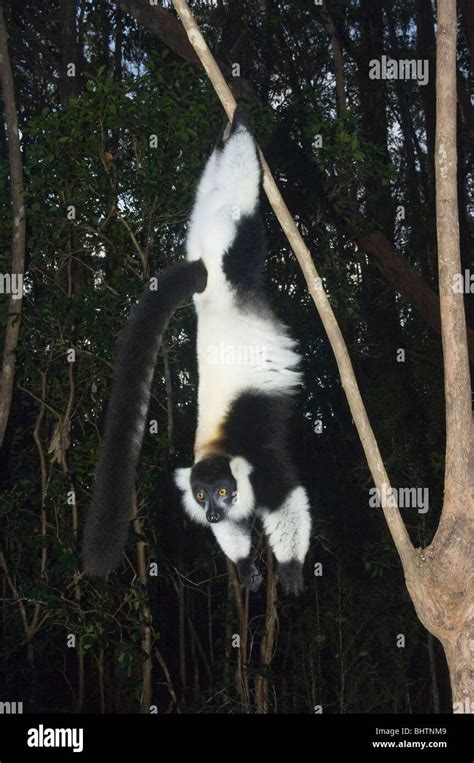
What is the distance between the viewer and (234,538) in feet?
7.89

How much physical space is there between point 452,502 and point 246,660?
2.33 m

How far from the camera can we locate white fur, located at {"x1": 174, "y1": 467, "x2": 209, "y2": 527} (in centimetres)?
234

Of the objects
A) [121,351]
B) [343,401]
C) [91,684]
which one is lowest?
[91,684]

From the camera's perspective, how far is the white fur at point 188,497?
2336 mm

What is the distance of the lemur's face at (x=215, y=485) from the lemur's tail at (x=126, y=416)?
0.77ft

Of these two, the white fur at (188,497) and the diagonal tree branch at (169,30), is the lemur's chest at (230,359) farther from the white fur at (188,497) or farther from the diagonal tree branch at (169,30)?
the diagonal tree branch at (169,30)

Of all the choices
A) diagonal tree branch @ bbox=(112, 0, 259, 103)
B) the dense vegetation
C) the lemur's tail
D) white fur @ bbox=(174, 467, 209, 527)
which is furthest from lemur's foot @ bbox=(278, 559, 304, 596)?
diagonal tree branch @ bbox=(112, 0, 259, 103)

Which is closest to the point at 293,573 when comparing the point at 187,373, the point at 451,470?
the point at 451,470

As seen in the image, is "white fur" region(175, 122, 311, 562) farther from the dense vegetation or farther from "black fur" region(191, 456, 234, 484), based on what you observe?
the dense vegetation

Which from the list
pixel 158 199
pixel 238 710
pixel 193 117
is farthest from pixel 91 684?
pixel 193 117

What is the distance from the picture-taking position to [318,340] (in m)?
4.97

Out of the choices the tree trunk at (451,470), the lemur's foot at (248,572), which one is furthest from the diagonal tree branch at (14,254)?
the tree trunk at (451,470)

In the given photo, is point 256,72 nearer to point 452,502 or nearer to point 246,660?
point 246,660

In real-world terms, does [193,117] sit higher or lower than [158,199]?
higher
